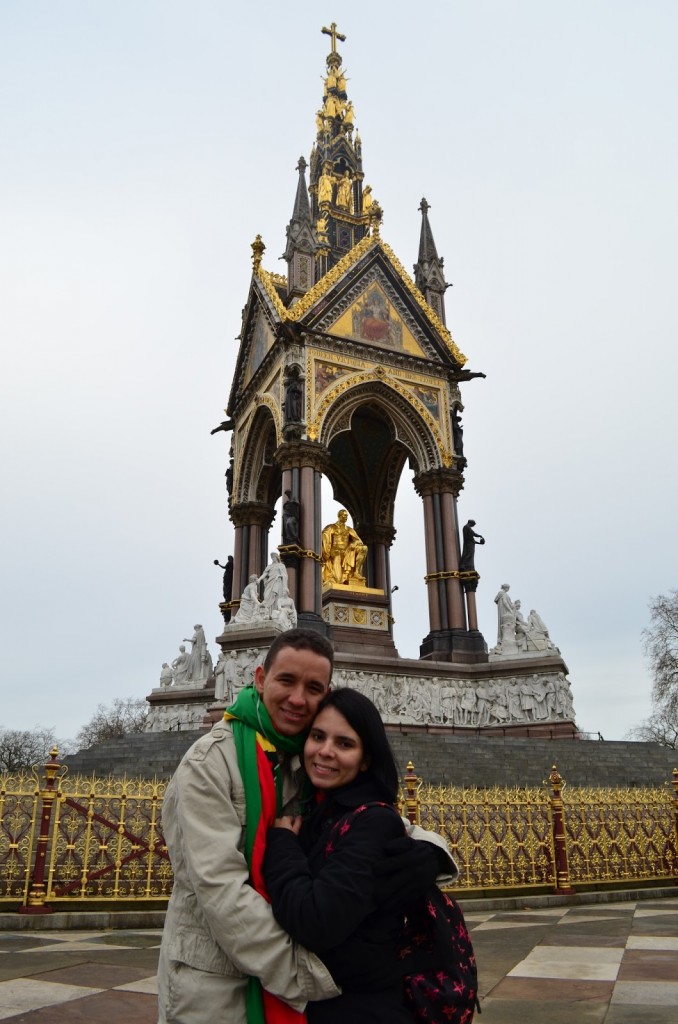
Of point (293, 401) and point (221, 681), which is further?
point (293, 401)

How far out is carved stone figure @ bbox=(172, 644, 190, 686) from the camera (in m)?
20.4

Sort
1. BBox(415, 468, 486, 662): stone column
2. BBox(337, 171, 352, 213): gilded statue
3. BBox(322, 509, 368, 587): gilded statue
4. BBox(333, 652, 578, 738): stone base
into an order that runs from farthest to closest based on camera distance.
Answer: BBox(337, 171, 352, 213): gilded statue → BBox(322, 509, 368, 587): gilded statue → BBox(415, 468, 486, 662): stone column → BBox(333, 652, 578, 738): stone base

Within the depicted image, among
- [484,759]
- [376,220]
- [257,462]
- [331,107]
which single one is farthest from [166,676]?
[331,107]

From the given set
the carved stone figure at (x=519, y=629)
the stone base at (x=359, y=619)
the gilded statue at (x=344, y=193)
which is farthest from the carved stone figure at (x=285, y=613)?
the gilded statue at (x=344, y=193)

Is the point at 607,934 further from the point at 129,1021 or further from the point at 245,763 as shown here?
the point at 245,763

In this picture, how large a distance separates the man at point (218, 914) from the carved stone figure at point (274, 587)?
14.8 metres

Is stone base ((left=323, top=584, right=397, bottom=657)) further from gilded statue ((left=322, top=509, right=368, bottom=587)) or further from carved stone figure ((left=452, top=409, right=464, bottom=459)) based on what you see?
carved stone figure ((left=452, top=409, right=464, bottom=459))

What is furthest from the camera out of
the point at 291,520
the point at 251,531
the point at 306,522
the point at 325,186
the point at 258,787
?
the point at 325,186

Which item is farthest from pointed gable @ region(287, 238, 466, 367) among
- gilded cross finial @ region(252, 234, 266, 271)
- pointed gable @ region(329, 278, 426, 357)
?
gilded cross finial @ region(252, 234, 266, 271)

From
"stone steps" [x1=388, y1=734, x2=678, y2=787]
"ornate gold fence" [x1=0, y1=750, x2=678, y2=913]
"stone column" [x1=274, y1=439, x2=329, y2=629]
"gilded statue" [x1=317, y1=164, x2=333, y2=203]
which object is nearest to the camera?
"ornate gold fence" [x1=0, y1=750, x2=678, y2=913]

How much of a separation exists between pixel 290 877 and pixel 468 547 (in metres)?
19.6

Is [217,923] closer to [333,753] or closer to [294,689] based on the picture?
[333,753]

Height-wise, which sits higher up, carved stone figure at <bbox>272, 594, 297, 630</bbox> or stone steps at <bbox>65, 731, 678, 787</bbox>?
carved stone figure at <bbox>272, 594, 297, 630</bbox>

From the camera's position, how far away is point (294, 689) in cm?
221
